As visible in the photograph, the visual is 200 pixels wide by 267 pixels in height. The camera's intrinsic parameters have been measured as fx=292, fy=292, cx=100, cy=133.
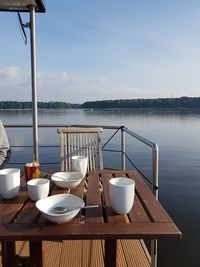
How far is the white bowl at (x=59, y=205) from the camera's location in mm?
1075

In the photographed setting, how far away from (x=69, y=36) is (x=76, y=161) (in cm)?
858

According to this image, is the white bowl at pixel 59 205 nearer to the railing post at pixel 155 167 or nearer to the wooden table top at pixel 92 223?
the wooden table top at pixel 92 223

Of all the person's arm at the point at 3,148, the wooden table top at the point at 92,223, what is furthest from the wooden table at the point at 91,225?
the person's arm at the point at 3,148

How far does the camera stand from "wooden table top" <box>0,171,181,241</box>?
102 centimetres

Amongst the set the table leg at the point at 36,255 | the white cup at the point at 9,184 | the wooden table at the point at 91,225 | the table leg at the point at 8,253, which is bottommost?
the table leg at the point at 8,253

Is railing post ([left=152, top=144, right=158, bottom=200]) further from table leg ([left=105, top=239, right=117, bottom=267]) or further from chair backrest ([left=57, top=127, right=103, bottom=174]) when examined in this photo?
chair backrest ([left=57, top=127, right=103, bottom=174])

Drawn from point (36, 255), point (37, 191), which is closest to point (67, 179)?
point (37, 191)

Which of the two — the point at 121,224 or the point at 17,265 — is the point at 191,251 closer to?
the point at 17,265

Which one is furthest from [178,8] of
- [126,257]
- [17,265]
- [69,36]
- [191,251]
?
[17,265]

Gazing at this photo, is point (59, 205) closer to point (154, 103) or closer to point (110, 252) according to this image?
point (110, 252)

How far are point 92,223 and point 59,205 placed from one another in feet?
0.57

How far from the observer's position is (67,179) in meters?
1.57

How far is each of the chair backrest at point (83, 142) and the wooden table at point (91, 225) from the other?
1.33 m

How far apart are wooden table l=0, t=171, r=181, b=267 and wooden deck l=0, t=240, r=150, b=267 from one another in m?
0.63
